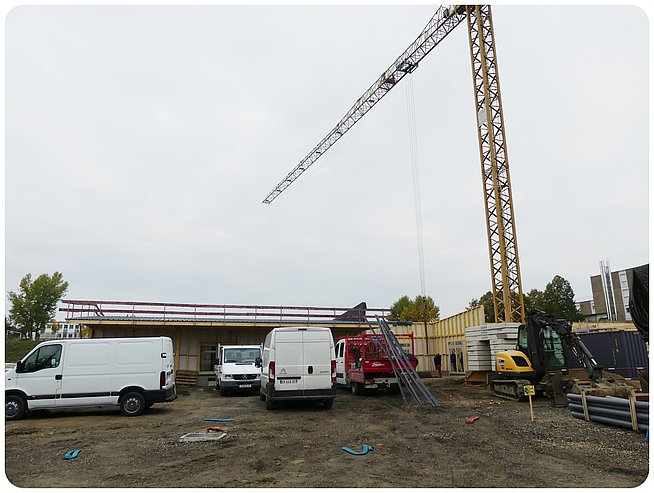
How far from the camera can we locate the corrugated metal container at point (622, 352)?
1958cm

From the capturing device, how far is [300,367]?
512 inches

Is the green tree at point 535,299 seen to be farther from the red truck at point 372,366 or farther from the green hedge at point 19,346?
the green hedge at point 19,346

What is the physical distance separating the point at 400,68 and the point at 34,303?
38280 millimetres

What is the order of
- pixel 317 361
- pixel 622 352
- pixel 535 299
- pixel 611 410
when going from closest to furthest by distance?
pixel 611 410, pixel 317 361, pixel 622 352, pixel 535 299

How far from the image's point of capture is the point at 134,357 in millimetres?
13031

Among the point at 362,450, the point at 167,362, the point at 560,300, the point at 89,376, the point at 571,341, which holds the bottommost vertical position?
the point at 362,450

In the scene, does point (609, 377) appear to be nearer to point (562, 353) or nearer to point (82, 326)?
point (562, 353)

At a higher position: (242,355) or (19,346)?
(19,346)

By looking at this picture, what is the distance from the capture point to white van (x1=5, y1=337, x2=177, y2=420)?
1249 cm

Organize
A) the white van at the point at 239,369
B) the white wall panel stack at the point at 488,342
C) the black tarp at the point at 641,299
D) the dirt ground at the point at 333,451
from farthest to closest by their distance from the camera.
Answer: the white wall panel stack at the point at 488,342
the white van at the point at 239,369
the black tarp at the point at 641,299
the dirt ground at the point at 333,451

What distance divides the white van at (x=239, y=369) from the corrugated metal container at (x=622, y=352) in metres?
14.1

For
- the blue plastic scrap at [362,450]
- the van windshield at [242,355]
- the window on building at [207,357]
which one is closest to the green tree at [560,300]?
the window on building at [207,357]

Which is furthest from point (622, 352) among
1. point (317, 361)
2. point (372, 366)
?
point (317, 361)

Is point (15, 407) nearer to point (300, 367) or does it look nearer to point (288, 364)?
point (288, 364)
